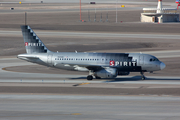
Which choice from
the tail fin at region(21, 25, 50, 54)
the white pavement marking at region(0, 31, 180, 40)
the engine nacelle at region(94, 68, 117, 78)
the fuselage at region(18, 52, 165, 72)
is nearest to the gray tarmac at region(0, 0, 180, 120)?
the engine nacelle at region(94, 68, 117, 78)

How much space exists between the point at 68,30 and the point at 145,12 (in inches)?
1790

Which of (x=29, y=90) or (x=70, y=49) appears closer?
(x=29, y=90)

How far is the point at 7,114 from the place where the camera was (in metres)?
29.8

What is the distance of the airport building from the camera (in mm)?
135750

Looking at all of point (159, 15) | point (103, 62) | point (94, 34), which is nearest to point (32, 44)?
point (103, 62)

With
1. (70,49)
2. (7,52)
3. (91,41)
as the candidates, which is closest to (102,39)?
(91,41)

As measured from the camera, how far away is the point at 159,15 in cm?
13700

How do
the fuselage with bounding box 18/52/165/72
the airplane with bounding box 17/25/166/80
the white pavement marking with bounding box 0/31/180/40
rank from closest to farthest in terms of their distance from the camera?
the airplane with bounding box 17/25/166/80
the fuselage with bounding box 18/52/165/72
the white pavement marking with bounding box 0/31/180/40

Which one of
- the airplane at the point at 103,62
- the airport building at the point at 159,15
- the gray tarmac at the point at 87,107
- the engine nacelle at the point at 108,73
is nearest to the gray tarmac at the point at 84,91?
the gray tarmac at the point at 87,107

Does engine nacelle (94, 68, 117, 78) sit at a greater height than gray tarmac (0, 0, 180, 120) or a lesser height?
greater

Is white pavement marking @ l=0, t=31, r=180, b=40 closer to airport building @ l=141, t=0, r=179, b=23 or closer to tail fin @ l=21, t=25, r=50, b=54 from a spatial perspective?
airport building @ l=141, t=0, r=179, b=23

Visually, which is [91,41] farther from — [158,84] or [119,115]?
[119,115]

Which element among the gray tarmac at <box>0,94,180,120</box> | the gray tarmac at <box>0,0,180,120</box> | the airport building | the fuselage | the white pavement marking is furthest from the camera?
the airport building

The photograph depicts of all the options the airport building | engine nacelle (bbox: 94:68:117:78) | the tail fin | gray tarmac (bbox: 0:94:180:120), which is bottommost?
gray tarmac (bbox: 0:94:180:120)
